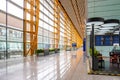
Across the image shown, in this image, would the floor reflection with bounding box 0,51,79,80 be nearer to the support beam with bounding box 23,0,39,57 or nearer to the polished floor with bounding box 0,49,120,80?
the polished floor with bounding box 0,49,120,80

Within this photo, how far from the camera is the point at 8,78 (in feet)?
19.1

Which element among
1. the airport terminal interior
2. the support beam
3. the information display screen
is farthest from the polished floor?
the support beam

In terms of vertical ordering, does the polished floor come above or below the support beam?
below

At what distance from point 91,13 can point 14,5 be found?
874cm

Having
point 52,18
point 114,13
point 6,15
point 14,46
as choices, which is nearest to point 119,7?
point 114,13

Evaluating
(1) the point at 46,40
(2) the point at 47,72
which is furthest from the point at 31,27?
(2) the point at 47,72

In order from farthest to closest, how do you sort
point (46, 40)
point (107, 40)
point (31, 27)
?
1. point (46, 40)
2. point (31, 27)
3. point (107, 40)

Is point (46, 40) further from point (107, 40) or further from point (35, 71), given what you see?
point (35, 71)

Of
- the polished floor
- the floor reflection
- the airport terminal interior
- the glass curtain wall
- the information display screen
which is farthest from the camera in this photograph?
the information display screen

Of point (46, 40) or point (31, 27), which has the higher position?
point (31, 27)

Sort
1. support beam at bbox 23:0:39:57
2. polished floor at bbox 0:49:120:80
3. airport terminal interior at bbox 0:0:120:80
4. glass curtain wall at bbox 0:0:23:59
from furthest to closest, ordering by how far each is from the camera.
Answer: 1. support beam at bbox 23:0:39:57
2. glass curtain wall at bbox 0:0:23:59
3. airport terminal interior at bbox 0:0:120:80
4. polished floor at bbox 0:49:120:80

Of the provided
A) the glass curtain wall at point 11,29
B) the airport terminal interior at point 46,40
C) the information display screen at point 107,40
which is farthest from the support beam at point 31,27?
the information display screen at point 107,40

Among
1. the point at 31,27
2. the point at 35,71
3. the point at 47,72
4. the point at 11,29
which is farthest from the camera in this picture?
the point at 31,27

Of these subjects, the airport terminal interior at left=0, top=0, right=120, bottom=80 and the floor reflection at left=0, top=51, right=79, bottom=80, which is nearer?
the floor reflection at left=0, top=51, right=79, bottom=80
